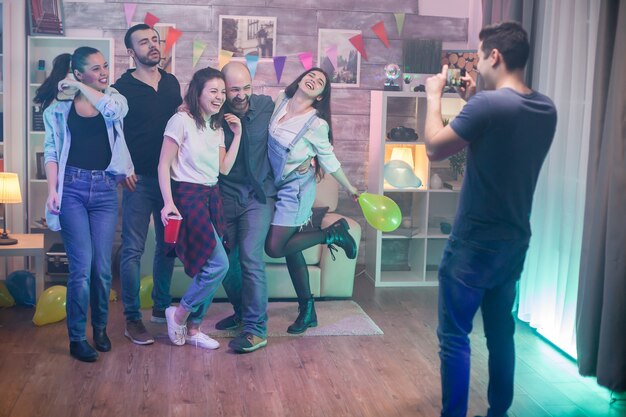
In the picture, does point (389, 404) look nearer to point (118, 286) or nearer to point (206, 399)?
point (206, 399)

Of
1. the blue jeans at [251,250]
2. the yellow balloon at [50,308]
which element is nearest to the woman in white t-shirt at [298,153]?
the blue jeans at [251,250]

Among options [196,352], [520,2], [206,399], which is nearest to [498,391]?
[206,399]

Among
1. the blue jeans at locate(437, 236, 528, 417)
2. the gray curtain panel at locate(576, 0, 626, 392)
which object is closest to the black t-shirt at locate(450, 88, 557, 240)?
the blue jeans at locate(437, 236, 528, 417)

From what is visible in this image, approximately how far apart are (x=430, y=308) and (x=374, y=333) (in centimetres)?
75

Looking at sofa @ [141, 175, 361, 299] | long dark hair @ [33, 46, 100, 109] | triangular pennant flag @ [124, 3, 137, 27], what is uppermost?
triangular pennant flag @ [124, 3, 137, 27]

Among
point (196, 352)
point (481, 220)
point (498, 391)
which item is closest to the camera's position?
point (481, 220)

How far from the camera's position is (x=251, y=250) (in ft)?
14.0

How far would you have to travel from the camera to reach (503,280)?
9.95 feet

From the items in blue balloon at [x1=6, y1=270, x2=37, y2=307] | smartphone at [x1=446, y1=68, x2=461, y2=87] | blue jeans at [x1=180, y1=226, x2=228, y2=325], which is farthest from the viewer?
blue balloon at [x1=6, y1=270, x2=37, y2=307]

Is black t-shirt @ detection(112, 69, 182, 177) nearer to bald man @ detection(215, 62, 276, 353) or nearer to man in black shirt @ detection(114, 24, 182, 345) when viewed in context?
man in black shirt @ detection(114, 24, 182, 345)

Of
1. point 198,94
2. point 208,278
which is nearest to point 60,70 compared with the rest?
point 198,94

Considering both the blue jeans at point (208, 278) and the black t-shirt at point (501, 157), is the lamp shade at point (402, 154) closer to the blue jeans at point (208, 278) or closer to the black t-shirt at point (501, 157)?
the blue jeans at point (208, 278)

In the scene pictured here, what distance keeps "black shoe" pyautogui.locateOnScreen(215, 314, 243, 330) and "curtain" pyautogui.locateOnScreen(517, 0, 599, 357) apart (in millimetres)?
1706

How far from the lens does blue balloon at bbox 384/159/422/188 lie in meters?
5.88
